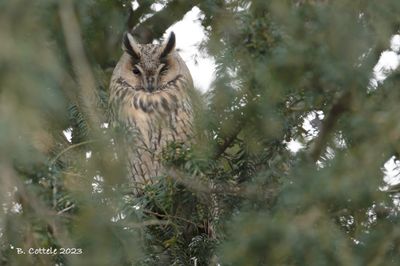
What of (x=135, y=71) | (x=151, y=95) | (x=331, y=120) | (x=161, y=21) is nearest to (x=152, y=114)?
(x=151, y=95)

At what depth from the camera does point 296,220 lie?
1.50m

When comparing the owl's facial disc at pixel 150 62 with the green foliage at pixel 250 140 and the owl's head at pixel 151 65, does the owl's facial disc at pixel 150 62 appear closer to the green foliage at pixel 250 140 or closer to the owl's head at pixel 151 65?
the owl's head at pixel 151 65

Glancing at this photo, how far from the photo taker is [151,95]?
11.5ft

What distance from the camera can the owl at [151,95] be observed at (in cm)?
325

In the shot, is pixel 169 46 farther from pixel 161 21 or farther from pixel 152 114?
pixel 152 114

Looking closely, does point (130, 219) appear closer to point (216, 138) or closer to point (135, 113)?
point (216, 138)

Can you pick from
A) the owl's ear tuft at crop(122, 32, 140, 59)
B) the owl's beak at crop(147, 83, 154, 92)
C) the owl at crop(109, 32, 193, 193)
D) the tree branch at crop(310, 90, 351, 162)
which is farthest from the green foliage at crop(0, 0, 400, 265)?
the owl's beak at crop(147, 83, 154, 92)

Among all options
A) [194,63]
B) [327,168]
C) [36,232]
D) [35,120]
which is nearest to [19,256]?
[36,232]

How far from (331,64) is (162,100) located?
6.42ft

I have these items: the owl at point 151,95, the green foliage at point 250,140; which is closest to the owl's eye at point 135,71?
the owl at point 151,95

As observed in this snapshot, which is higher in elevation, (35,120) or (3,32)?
(3,32)

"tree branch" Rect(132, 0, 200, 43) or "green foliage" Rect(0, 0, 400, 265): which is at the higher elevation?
"tree branch" Rect(132, 0, 200, 43)

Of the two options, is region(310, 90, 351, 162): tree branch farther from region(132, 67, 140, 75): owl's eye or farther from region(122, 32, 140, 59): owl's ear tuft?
region(132, 67, 140, 75): owl's eye

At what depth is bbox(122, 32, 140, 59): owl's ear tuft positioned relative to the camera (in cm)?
313
